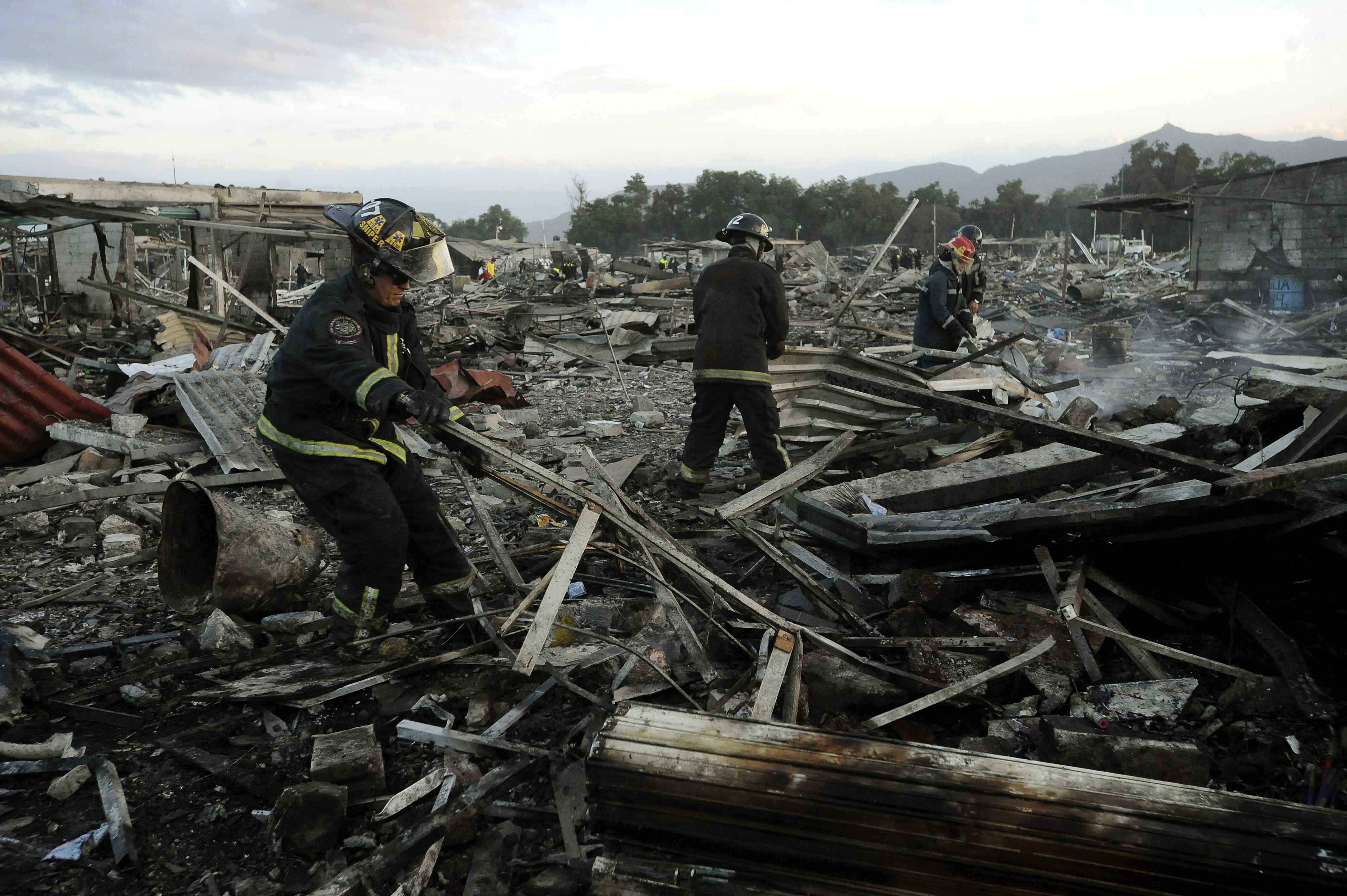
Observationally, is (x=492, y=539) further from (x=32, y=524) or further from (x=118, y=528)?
(x=32, y=524)

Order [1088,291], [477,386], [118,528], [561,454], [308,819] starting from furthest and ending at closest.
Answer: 1. [1088,291]
2. [477,386]
3. [561,454]
4. [118,528]
5. [308,819]

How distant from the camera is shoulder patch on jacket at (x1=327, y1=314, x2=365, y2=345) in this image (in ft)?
9.48

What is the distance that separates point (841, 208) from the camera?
5222 centimetres

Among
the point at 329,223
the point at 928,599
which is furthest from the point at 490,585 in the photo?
the point at 329,223

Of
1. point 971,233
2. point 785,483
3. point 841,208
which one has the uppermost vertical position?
point 841,208

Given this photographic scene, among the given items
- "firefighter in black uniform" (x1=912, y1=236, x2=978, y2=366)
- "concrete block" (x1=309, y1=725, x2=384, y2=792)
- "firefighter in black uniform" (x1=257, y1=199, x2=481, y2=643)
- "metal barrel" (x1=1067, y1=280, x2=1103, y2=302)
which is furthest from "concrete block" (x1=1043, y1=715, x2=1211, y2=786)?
"metal barrel" (x1=1067, y1=280, x2=1103, y2=302)

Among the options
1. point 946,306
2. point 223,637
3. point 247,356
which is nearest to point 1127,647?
point 223,637

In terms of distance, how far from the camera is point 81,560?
455 cm

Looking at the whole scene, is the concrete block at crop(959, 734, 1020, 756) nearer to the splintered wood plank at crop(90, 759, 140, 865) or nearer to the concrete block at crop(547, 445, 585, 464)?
the splintered wood plank at crop(90, 759, 140, 865)

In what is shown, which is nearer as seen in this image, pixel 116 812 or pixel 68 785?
pixel 116 812

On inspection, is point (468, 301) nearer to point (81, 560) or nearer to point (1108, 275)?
point (81, 560)

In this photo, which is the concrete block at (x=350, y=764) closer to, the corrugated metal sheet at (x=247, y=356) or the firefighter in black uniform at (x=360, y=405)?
the firefighter in black uniform at (x=360, y=405)

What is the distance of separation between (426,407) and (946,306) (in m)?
4.93

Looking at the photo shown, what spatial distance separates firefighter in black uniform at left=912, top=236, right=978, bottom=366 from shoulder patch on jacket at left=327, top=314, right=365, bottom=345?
15.7 feet
